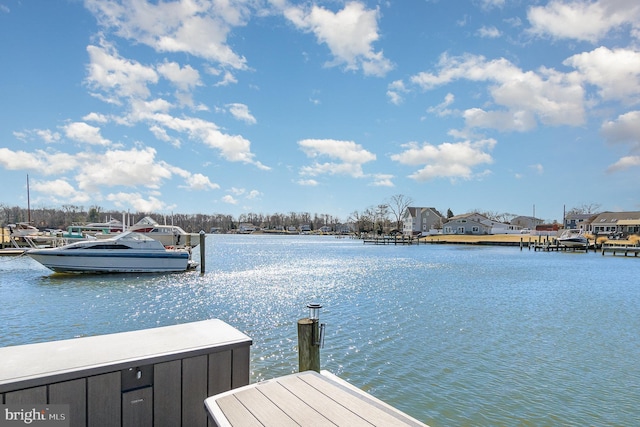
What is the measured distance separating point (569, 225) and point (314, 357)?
11331cm

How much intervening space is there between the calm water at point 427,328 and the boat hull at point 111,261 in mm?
721

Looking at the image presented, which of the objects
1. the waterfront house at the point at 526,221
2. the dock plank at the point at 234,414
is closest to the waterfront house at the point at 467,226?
the waterfront house at the point at 526,221

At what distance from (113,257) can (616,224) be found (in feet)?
295

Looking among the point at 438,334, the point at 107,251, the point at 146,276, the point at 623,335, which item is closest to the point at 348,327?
the point at 438,334

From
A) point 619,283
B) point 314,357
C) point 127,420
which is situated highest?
point 127,420

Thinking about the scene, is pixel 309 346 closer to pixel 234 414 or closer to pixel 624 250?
pixel 234 414

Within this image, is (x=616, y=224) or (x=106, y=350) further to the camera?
(x=616, y=224)

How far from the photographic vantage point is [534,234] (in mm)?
85438

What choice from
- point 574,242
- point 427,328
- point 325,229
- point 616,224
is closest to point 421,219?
point 616,224

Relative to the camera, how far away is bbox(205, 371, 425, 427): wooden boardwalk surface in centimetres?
249

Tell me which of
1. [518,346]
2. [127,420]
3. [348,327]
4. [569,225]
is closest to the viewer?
[127,420]

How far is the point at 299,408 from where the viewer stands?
270 cm

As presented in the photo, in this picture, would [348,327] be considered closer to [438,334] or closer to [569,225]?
[438,334]

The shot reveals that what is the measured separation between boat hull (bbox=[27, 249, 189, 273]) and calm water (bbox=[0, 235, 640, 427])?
721mm
